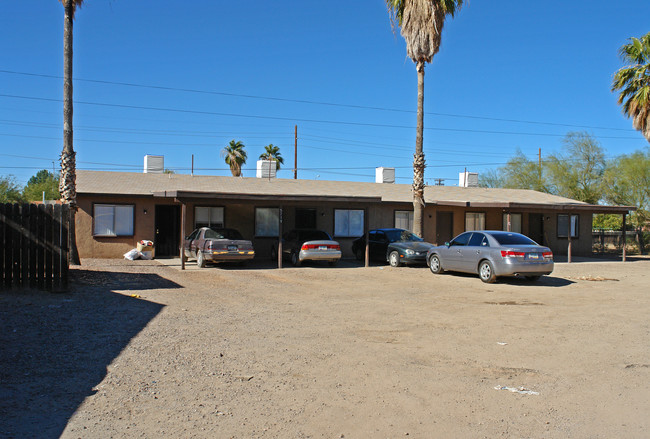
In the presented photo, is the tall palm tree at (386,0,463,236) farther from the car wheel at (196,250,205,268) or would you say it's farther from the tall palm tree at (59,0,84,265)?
the tall palm tree at (59,0,84,265)

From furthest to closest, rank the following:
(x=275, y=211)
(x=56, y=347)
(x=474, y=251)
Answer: (x=275, y=211), (x=474, y=251), (x=56, y=347)

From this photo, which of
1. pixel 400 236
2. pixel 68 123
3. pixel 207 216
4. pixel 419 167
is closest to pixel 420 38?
pixel 419 167

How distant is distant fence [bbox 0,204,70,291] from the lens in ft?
37.8

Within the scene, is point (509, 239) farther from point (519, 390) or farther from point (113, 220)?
point (113, 220)

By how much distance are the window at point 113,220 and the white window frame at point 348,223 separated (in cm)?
888

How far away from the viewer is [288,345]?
302 inches

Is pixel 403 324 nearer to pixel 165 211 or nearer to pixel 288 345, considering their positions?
pixel 288 345

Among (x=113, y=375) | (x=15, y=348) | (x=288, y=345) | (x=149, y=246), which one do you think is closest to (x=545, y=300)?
(x=288, y=345)

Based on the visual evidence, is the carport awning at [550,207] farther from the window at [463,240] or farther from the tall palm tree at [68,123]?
the tall palm tree at [68,123]

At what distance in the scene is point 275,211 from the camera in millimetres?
24125

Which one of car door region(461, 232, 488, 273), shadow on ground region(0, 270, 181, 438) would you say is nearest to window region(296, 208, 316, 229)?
car door region(461, 232, 488, 273)

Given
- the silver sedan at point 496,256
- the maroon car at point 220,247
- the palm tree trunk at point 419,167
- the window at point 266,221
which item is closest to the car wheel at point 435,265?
the silver sedan at point 496,256

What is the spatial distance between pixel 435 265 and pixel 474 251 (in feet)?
7.29

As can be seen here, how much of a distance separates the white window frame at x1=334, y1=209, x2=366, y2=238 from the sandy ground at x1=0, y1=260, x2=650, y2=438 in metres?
12.5
